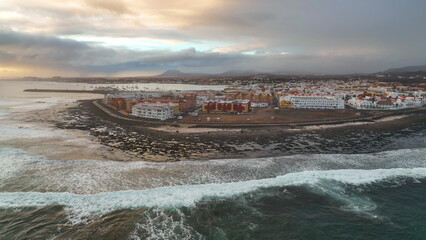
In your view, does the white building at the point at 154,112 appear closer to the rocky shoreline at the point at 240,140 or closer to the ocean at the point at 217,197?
the rocky shoreline at the point at 240,140

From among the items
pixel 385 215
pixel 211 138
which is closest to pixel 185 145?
pixel 211 138

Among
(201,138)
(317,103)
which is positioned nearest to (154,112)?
(201,138)

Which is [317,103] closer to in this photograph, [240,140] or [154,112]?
[240,140]

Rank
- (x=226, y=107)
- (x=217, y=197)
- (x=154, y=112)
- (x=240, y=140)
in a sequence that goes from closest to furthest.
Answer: (x=217, y=197) → (x=240, y=140) → (x=154, y=112) → (x=226, y=107)

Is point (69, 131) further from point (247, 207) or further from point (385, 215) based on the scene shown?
point (385, 215)

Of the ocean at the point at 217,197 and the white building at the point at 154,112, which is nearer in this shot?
the ocean at the point at 217,197

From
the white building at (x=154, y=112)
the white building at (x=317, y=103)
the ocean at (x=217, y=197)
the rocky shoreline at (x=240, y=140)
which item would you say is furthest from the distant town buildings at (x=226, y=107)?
the ocean at (x=217, y=197)

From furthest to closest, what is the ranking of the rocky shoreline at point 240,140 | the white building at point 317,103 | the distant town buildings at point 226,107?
the white building at point 317,103
the distant town buildings at point 226,107
the rocky shoreline at point 240,140
